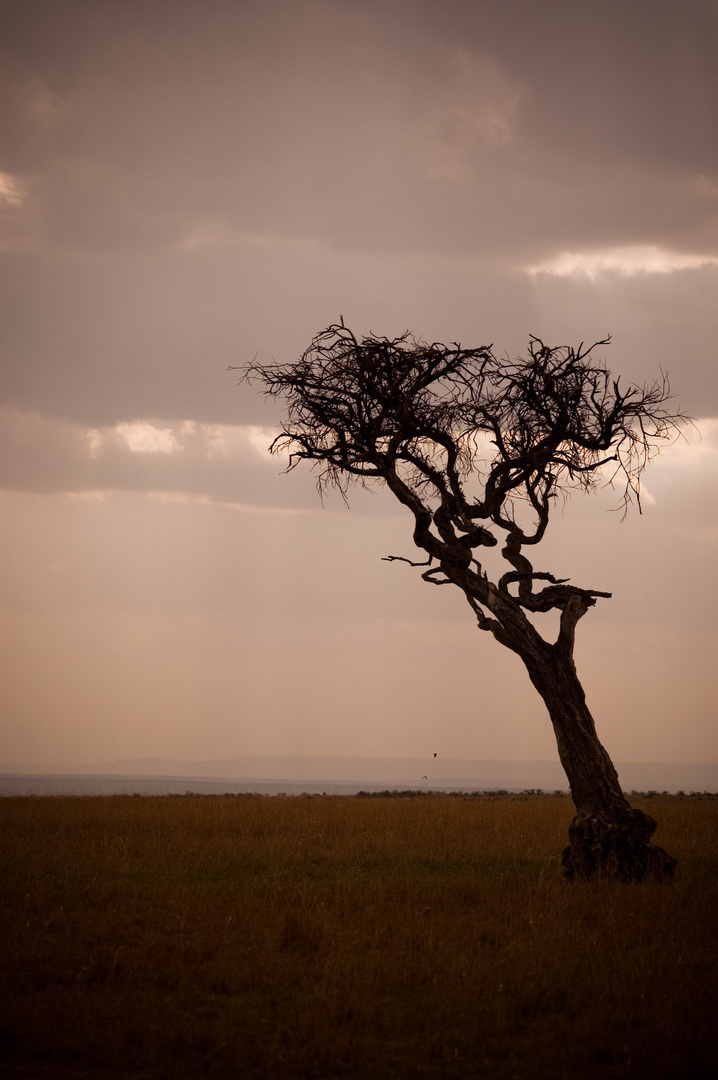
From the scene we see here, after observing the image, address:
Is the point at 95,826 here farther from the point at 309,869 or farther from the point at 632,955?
the point at 632,955

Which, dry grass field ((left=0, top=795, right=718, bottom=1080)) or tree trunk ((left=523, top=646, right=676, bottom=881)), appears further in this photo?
tree trunk ((left=523, top=646, right=676, bottom=881))

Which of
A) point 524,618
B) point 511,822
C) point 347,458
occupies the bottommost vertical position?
point 511,822

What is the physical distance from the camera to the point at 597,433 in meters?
16.5

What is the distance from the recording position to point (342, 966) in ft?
27.4

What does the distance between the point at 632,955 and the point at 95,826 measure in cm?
1200

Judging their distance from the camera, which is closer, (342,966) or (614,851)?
(342,966)

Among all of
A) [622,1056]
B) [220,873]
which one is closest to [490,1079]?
[622,1056]

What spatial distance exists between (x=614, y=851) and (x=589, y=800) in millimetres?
919

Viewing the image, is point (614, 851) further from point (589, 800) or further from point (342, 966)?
point (342, 966)

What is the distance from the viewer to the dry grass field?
6414 millimetres

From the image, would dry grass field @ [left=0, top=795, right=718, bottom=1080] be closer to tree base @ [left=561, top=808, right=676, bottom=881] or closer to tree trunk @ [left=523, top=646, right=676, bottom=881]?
tree base @ [left=561, top=808, right=676, bottom=881]

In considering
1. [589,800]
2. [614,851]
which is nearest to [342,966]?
[614,851]

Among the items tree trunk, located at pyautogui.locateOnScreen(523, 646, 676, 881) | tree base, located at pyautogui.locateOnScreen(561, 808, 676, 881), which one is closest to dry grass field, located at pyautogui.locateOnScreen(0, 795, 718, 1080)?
tree base, located at pyautogui.locateOnScreen(561, 808, 676, 881)

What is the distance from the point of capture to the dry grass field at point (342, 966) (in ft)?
→ 21.0
